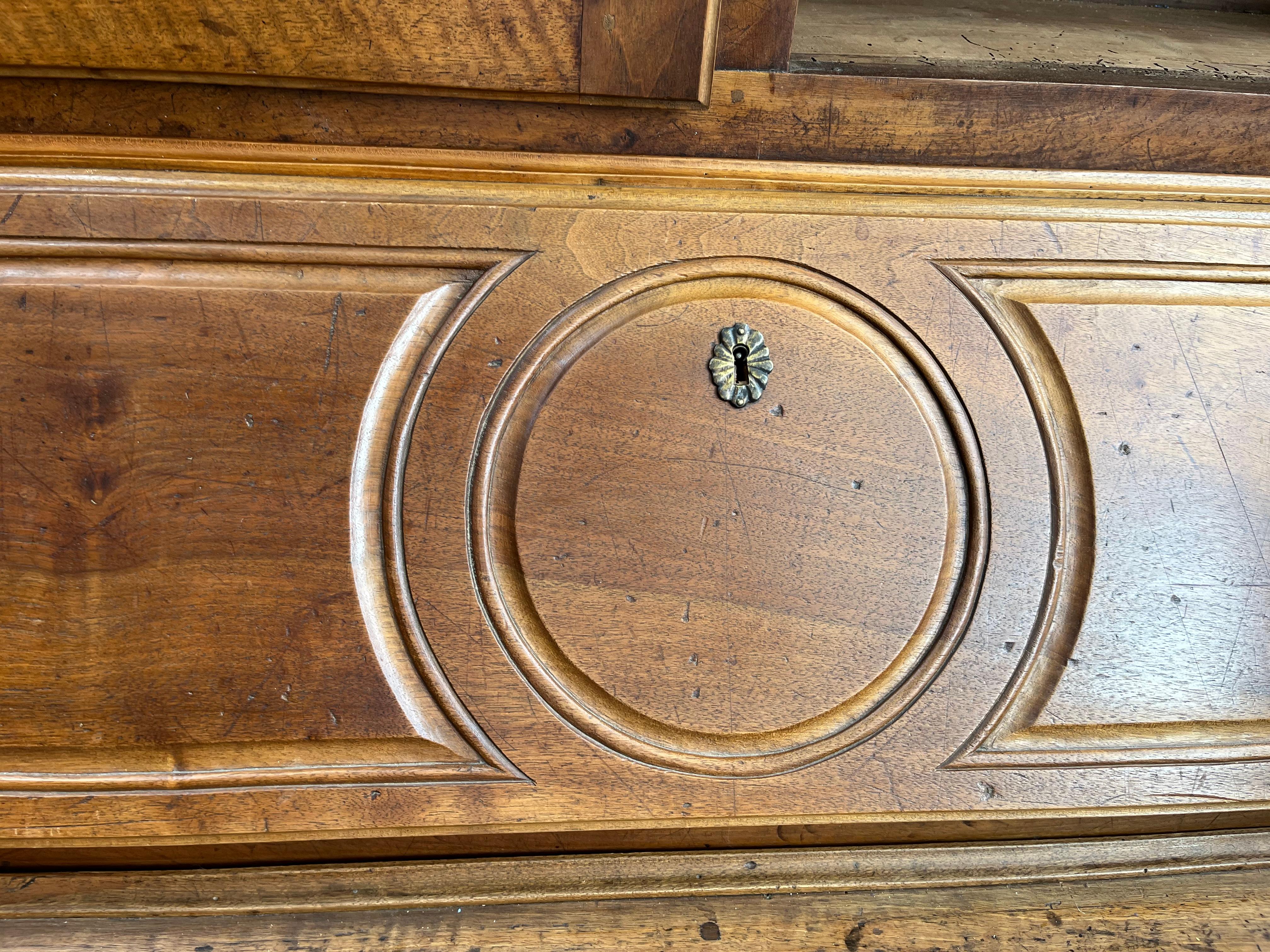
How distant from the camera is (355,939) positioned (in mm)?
882

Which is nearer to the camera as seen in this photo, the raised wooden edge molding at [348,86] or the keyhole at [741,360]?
the raised wooden edge molding at [348,86]

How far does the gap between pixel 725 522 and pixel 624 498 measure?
112 millimetres

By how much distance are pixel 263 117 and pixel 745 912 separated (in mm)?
967

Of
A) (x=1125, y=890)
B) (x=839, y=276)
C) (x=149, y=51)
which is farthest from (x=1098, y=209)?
(x=149, y=51)

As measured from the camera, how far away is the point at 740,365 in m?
0.89

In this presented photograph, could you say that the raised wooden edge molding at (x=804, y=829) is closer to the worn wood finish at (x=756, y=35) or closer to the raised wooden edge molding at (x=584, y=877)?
the raised wooden edge molding at (x=584, y=877)

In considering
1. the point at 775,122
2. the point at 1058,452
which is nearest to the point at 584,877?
the point at 1058,452

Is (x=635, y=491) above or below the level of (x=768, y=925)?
above

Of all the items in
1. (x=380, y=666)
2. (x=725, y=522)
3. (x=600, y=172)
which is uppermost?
(x=600, y=172)

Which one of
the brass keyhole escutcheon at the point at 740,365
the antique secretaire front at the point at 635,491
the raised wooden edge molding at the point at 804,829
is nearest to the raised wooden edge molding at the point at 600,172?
the antique secretaire front at the point at 635,491

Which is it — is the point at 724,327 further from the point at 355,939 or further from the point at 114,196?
the point at 355,939

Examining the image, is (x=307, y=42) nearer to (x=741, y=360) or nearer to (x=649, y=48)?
(x=649, y=48)

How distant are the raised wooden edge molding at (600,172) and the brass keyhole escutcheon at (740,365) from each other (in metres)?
0.15

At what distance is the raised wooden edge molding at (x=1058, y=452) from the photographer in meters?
0.93
